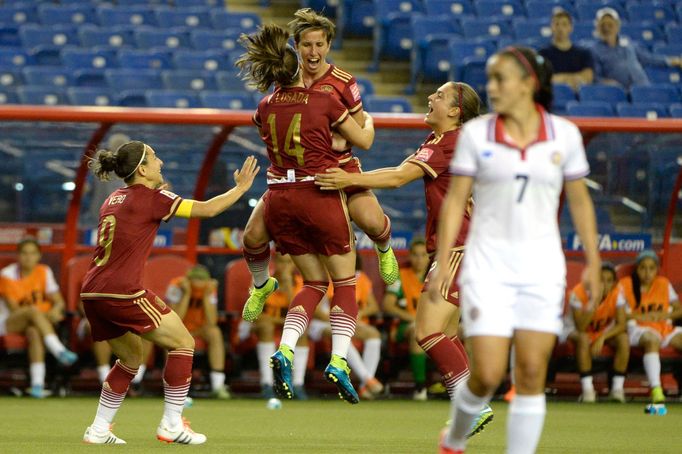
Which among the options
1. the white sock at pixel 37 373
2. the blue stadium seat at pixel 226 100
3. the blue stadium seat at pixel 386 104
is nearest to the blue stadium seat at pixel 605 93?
the blue stadium seat at pixel 386 104

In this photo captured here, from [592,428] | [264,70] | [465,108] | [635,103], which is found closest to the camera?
[264,70]

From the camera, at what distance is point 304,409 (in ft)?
36.2

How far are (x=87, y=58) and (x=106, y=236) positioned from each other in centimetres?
846

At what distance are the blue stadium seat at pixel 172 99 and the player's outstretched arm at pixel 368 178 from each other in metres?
7.43

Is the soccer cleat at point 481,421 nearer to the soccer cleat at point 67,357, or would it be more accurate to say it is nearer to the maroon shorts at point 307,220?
the maroon shorts at point 307,220

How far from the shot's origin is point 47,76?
1511 centimetres

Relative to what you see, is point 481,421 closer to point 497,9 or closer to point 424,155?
point 424,155

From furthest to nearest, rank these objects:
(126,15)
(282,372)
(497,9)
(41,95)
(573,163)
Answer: (497,9) < (126,15) < (41,95) < (282,372) < (573,163)

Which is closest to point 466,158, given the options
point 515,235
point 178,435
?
point 515,235

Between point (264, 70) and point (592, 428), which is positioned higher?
point (264, 70)

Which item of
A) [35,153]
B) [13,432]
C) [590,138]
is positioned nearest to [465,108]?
[13,432]

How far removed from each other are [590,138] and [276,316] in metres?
3.45

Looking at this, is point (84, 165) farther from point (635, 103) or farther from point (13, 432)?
point (635, 103)

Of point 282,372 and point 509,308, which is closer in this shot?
point 509,308
